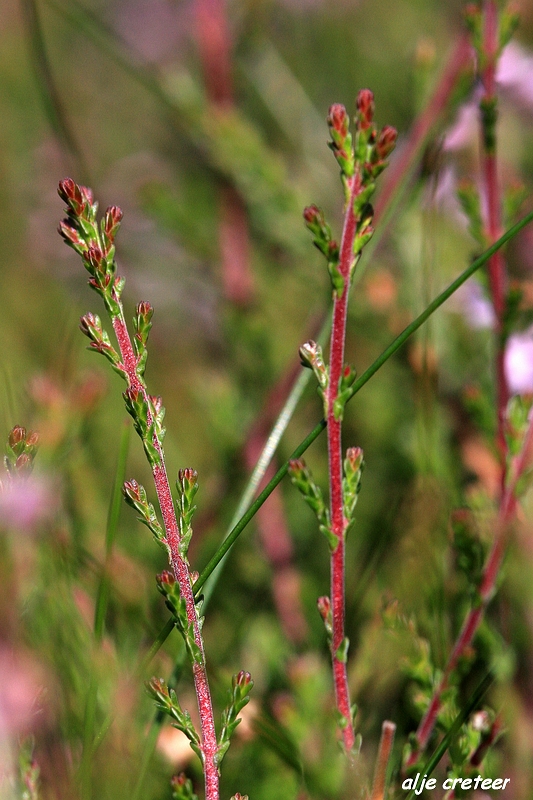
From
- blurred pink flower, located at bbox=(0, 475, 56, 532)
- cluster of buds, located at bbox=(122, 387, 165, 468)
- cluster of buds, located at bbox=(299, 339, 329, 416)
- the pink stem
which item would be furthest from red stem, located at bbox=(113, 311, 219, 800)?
the pink stem

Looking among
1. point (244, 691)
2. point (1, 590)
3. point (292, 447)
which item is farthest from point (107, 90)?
point (244, 691)

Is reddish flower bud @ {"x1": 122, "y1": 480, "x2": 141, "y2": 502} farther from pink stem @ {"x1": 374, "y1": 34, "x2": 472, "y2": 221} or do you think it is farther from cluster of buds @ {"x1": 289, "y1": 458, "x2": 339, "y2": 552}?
pink stem @ {"x1": 374, "y1": 34, "x2": 472, "y2": 221}

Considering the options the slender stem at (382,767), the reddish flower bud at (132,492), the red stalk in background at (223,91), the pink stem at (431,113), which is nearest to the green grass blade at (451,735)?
the slender stem at (382,767)

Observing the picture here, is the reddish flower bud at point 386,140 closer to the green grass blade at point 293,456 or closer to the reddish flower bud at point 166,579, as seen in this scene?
the green grass blade at point 293,456

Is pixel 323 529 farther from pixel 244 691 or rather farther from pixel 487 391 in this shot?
pixel 487 391

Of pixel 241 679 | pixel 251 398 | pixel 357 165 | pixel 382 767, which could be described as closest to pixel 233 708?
pixel 241 679
